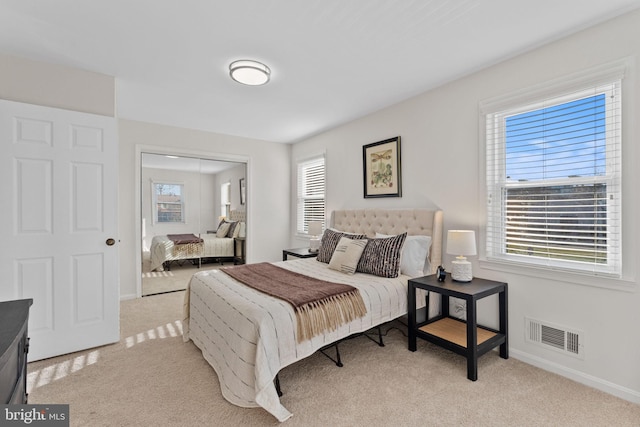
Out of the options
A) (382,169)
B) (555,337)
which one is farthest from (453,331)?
(382,169)

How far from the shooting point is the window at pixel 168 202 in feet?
14.5

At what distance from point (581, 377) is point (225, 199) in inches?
185

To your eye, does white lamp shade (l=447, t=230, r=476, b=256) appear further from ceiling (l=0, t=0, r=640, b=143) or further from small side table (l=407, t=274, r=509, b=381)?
ceiling (l=0, t=0, r=640, b=143)

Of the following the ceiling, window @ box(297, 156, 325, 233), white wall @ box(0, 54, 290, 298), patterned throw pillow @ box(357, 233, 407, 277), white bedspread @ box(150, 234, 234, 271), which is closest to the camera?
the ceiling

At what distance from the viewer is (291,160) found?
5.61 m

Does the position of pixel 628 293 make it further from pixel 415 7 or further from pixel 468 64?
pixel 415 7

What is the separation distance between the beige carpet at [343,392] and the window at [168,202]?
7.11 ft

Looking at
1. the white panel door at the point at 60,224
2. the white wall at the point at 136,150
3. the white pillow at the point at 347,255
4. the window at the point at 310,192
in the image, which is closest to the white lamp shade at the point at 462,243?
the white pillow at the point at 347,255

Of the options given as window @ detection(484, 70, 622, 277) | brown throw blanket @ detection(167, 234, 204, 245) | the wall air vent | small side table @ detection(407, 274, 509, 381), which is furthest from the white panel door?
the wall air vent

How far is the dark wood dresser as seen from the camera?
938mm

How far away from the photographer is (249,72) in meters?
2.66

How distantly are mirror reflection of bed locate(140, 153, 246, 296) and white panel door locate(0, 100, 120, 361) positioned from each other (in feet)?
5.36

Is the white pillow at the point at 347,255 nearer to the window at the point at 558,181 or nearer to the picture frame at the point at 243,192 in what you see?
the window at the point at 558,181

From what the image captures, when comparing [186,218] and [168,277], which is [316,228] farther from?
[168,277]
